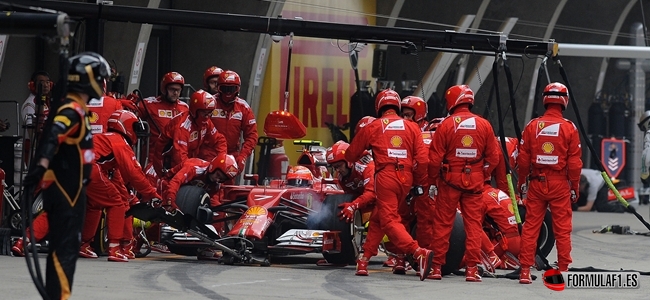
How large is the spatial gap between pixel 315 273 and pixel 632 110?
17111 millimetres

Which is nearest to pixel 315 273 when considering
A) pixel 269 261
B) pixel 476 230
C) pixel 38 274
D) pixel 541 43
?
pixel 269 261

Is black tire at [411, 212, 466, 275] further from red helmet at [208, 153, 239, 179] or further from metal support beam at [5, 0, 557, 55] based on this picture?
red helmet at [208, 153, 239, 179]

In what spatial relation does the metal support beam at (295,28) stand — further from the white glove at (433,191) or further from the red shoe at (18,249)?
the red shoe at (18,249)

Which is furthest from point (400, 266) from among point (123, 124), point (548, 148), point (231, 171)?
point (123, 124)

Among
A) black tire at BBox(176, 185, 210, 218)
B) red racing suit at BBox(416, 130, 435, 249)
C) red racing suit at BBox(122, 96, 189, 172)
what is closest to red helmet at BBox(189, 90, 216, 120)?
red racing suit at BBox(122, 96, 189, 172)

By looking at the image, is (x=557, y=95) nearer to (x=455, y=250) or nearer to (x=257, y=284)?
(x=455, y=250)

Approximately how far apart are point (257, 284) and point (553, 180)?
3028mm

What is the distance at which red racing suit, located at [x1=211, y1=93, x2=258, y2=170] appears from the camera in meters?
15.0

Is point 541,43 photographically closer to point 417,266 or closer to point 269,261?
point 417,266

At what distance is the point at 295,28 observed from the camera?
44.4ft

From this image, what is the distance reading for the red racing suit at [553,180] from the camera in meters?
11.7

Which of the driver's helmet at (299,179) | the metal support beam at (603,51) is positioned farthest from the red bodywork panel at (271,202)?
the metal support beam at (603,51)

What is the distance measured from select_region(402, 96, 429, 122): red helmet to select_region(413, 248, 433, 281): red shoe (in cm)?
222

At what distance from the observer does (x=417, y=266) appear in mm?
12008
